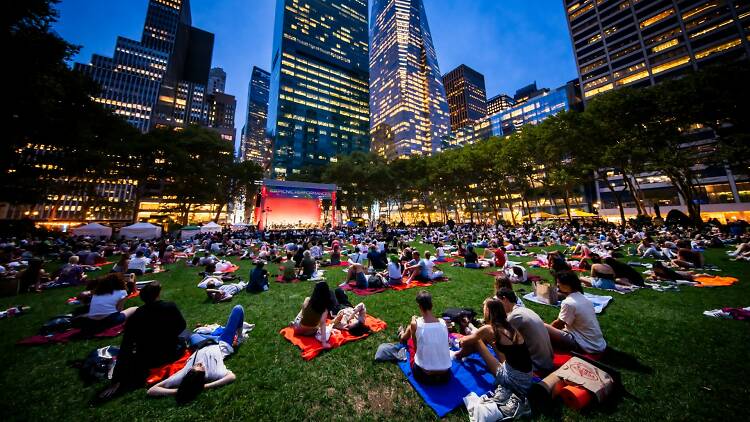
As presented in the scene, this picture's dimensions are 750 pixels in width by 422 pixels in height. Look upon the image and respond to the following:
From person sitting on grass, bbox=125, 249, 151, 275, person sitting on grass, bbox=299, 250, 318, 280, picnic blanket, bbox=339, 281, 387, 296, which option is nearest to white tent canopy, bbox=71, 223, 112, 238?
person sitting on grass, bbox=125, 249, 151, 275

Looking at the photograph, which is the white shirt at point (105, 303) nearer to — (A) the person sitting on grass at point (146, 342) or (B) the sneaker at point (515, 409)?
(A) the person sitting on grass at point (146, 342)

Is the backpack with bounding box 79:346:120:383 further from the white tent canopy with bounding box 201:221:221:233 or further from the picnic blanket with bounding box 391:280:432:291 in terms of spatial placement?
the white tent canopy with bounding box 201:221:221:233

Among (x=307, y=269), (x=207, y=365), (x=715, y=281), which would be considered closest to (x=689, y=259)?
(x=715, y=281)

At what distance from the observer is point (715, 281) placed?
6543 millimetres

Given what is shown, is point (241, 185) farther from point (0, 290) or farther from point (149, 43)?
point (149, 43)

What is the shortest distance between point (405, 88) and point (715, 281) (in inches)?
4316

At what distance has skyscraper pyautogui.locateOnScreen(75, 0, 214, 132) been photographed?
246 ft

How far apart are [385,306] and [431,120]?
109 m

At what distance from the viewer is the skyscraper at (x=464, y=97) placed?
429 ft

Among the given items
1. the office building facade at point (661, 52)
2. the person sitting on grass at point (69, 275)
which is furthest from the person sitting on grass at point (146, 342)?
the office building facade at point (661, 52)

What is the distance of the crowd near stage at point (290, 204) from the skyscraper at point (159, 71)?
63848 mm

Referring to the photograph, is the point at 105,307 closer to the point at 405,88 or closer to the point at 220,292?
the point at 220,292

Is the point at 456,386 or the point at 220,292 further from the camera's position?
the point at 220,292

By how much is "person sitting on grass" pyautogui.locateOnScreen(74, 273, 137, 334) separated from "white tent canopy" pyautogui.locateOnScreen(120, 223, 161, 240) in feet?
75.0
